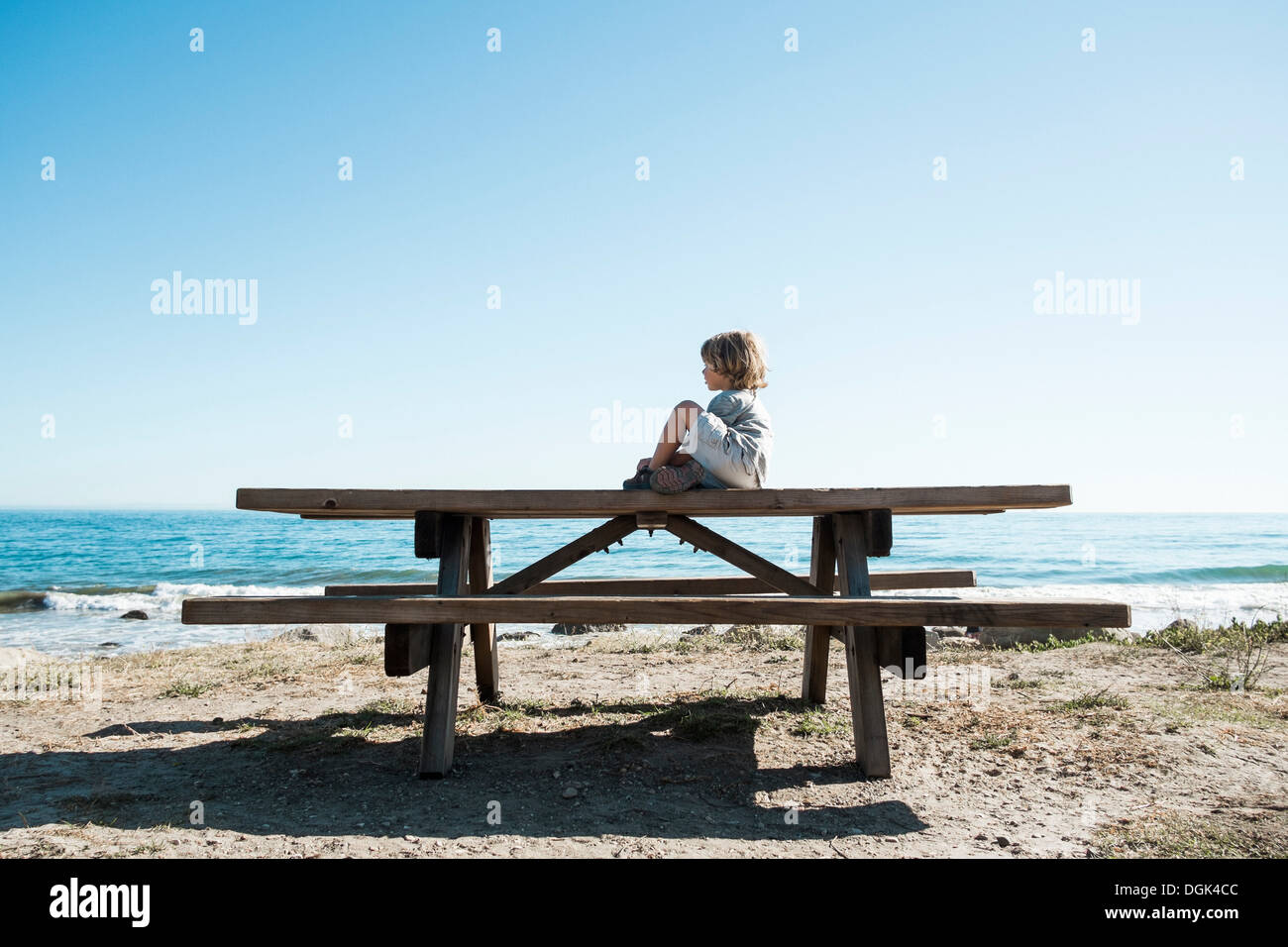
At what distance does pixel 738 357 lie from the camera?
3801mm

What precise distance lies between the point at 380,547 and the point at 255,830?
2610 cm

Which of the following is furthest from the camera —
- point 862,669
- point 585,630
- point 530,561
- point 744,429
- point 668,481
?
point 530,561

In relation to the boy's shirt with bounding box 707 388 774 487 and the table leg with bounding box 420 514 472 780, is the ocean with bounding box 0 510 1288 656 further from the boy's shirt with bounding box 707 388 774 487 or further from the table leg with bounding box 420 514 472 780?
the table leg with bounding box 420 514 472 780

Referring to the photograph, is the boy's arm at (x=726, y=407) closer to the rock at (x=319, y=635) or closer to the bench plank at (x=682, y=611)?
the bench plank at (x=682, y=611)

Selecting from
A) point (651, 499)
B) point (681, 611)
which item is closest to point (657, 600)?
point (681, 611)

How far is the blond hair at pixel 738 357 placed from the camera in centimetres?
380

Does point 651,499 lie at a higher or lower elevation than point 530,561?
higher

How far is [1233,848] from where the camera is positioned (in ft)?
A: 8.22

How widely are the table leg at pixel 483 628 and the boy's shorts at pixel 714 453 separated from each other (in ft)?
4.38

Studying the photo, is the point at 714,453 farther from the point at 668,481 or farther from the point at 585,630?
the point at 585,630

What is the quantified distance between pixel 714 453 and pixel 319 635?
8.48 m

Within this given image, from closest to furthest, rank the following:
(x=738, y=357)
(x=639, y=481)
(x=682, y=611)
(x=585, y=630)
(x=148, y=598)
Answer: (x=682, y=611)
(x=639, y=481)
(x=738, y=357)
(x=585, y=630)
(x=148, y=598)

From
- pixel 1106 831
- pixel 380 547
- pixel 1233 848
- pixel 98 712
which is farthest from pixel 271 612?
pixel 380 547

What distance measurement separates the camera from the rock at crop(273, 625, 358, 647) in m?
9.59
